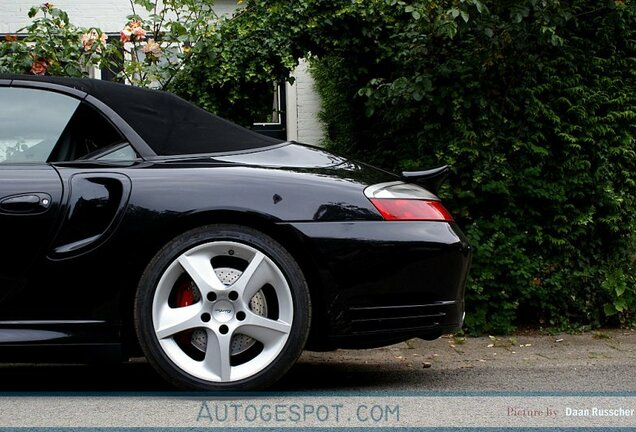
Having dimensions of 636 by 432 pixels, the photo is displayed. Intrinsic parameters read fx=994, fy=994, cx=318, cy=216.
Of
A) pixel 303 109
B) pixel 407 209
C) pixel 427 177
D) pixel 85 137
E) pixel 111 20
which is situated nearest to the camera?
pixel 407 209

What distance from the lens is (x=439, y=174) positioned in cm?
468

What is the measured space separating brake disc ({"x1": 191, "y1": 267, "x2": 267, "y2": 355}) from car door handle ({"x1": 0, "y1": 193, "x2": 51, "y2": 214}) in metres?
0.73

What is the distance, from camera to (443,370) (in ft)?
16.4

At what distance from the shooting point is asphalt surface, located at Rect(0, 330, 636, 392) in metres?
4.36

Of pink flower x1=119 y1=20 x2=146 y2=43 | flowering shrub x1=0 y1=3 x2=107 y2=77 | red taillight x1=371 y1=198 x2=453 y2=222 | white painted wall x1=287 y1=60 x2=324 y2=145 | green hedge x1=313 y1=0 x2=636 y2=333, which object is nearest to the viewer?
red taillight x1=371 y1=198 x2=453 y2=222

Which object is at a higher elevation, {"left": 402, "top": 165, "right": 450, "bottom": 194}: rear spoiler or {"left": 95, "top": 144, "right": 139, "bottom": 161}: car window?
{"left": 95, "top": 144, "right": 139, "bottom": 161}: car window

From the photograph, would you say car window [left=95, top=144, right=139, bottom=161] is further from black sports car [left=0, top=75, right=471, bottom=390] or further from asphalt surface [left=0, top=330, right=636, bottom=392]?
asphalt surface [left=0, top=330, right=636, bottom=392]

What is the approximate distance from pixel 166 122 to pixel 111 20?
255 inches

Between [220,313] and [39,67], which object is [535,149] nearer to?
[220,313]

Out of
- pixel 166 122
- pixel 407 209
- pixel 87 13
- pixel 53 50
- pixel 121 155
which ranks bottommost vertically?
pixel 407 209

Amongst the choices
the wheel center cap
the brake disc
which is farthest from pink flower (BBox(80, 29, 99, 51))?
the wheel center cap

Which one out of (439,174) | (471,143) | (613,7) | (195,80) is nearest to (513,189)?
(471,143)

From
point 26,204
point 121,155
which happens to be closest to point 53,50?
point 121,155

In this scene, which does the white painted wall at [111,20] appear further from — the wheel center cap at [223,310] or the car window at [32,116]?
the wheel center cap at [223,310]
